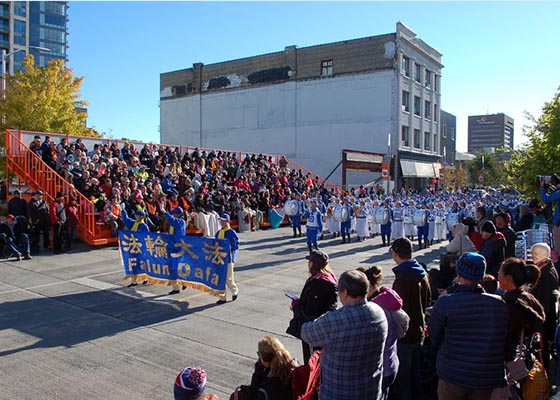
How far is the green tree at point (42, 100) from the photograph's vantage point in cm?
2498

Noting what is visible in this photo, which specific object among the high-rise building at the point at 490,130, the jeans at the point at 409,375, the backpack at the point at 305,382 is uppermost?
the high-rise building at the point at 490,130

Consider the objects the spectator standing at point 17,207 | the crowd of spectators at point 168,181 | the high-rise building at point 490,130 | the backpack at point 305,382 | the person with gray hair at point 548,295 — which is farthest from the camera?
the high-rise building at point 490,130

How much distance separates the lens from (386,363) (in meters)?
4.23

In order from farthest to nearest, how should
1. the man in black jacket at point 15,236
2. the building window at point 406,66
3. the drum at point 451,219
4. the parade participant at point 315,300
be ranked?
the building window at point 406,66, the drum at point 451,219, the man in black jacket at point 15,236, the parade participant at point 315,300

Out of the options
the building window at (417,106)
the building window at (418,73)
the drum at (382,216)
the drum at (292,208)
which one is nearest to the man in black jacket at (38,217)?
the drum at (292,208)

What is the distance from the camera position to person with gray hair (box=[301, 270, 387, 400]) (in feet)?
11.0

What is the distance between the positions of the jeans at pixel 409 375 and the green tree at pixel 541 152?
38.3 feet

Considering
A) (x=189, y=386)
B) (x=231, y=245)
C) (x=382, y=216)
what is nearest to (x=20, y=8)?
(x=382, y=216)

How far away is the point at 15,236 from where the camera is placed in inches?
579

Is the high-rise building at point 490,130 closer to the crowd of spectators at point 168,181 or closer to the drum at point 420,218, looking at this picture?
the crowd of spectators at point 168,181

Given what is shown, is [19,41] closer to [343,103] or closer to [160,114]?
[160,114]

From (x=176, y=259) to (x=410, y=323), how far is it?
21.3ft

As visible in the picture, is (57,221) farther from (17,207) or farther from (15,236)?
(17,207)

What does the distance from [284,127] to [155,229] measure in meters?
29.5
